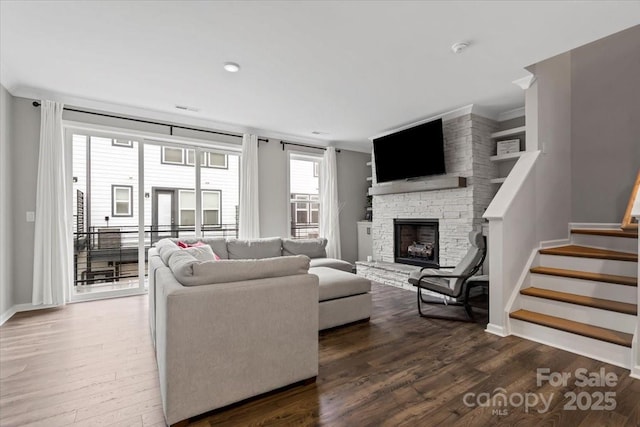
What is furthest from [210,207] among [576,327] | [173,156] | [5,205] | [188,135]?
[576,327]

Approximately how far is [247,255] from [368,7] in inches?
131

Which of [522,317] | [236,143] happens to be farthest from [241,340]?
[236,143]

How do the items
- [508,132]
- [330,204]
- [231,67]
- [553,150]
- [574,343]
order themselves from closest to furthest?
[574,343], [231,67], [553,150], [508,132], [330,204]

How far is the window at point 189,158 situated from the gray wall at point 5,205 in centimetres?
172

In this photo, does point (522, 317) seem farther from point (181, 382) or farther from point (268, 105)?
point (268, 105)

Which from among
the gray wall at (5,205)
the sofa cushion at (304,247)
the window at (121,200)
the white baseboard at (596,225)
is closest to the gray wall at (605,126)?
the white baseboard at (596,225)

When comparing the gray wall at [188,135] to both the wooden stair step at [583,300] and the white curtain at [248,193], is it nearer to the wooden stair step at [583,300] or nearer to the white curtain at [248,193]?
the white curtain at [248,193]

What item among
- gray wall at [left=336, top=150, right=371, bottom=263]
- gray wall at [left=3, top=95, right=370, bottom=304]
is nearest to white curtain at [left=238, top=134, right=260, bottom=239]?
gray wall at [left=3, top=95, right=370, bottom=304]

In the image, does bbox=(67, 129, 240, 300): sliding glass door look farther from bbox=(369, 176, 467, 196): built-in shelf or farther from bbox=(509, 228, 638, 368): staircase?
bbox=(509, 228, 638, 368): staircase

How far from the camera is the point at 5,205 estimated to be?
3467mm

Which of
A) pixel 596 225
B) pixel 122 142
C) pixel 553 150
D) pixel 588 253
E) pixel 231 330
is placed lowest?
pixel 231 330

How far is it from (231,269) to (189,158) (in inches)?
151

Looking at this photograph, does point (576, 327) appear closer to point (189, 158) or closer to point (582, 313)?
point (582, 313)

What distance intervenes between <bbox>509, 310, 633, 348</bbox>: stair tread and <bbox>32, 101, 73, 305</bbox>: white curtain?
528 centimetres
